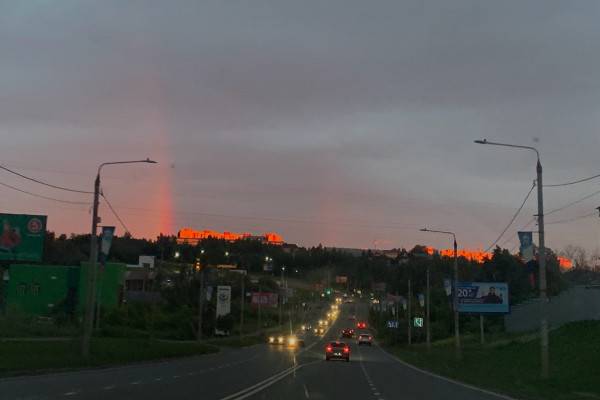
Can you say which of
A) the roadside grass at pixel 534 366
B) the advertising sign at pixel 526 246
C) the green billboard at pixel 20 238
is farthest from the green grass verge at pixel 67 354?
the advertising sign at pixel 526 246

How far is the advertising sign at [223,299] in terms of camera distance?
3802 inches

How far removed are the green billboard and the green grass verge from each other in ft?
28.4

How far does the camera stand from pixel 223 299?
97.8 metres

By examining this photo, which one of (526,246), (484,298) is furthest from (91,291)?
(484,298)

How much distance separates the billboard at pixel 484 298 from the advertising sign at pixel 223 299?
106ft

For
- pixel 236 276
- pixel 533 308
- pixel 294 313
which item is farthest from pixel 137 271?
pixel 533 308

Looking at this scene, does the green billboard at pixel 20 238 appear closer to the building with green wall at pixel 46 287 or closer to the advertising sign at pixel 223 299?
the building with green wall at pixel 46 287

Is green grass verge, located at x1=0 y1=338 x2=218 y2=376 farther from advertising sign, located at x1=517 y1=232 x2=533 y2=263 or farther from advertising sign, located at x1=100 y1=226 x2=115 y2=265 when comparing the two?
advertising sign, located at x1=517 y1=232 x2=533 y2=263

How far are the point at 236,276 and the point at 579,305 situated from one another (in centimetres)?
11054

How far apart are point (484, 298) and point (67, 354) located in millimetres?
51617

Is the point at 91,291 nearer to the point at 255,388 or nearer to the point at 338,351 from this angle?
the point at 255,388

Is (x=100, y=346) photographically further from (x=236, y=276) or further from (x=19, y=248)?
(x=236, y=276)

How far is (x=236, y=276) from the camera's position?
161 m

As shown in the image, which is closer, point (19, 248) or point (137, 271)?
point (19, 248)
